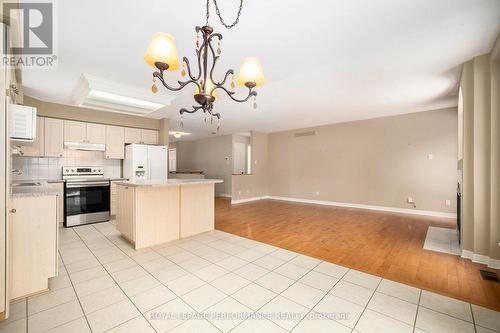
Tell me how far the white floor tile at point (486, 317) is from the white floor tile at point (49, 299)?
136 inches

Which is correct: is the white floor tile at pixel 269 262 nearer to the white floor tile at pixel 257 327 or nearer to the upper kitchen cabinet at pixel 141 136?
the white floor tile at pixel 257 327

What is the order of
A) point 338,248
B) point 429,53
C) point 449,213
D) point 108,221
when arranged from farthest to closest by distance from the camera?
point 449,213 < point 108,221 < point 338,248 < point 429,53

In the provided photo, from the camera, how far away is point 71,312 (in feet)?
5.88

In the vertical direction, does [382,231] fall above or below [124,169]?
below

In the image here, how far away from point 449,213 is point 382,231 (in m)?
2.43

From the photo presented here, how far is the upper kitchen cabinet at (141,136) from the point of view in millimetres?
5352

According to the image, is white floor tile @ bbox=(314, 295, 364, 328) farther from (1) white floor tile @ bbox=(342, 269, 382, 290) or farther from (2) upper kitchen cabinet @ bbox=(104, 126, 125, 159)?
(2) upper kitchen cabinet @ bbox=(104, 126, 125, 159)

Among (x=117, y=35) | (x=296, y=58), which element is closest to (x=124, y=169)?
(x=117, y=35)

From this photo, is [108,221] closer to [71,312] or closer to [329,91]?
[71,312]

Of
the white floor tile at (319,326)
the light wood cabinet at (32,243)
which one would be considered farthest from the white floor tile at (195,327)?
the light wood cabinet at (32,243)

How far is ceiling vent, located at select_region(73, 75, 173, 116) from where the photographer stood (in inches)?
138

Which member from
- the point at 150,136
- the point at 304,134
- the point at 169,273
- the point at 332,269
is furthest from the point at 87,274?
the point at 304,134

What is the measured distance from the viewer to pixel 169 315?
176 cm

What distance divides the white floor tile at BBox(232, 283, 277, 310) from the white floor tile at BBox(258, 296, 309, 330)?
6cm
